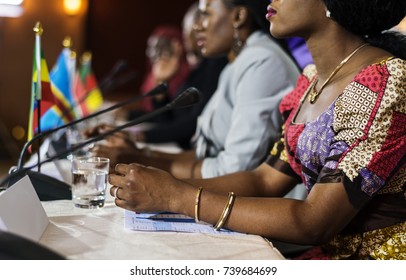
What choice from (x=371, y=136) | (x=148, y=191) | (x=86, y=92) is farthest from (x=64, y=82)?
(x=371, y=136)

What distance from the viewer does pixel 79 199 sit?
1442 mm

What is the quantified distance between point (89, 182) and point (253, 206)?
0.41 meters

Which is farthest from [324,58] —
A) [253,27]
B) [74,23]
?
[74,23]

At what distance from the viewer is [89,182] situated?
1.46 meters

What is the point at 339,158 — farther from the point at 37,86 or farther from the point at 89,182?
the point at 37,86

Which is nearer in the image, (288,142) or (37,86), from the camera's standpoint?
(288,142)

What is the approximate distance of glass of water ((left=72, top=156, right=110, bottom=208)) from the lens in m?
1.44

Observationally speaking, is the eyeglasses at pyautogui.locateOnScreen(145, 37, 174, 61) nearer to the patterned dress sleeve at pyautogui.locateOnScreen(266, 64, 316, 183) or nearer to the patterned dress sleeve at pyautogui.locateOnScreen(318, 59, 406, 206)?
the patterned dress sleeve at pyautogui.locateOnScreen(266, 64, 316, 183)


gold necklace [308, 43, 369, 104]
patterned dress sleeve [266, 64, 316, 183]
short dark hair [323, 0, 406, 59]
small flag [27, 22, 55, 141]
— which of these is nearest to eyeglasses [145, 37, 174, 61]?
small flag [27, 22, 55, 141]

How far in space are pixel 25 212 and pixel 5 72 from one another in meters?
5.93

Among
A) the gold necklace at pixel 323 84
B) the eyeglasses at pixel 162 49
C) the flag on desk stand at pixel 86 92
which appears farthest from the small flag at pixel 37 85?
the eyeglasses at pixel 162 49

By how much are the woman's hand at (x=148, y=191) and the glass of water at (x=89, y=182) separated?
0.15 metres

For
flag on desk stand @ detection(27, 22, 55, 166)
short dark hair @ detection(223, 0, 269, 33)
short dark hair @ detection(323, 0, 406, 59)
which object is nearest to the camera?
short dark hair @ detection(323, 0, 406, 59)
